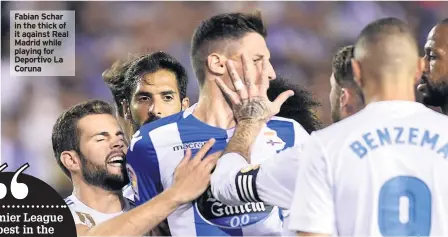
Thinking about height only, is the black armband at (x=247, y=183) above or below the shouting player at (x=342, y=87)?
below

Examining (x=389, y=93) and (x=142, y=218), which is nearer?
(x=389, y=93)

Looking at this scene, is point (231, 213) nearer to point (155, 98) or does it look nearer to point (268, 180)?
point (268, 180)

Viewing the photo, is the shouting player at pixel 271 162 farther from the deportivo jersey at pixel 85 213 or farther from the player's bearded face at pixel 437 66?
the deportivo jersey at pixel 85 213

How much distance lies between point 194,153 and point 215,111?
178 millimetres

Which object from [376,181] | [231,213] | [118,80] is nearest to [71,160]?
[118,80]

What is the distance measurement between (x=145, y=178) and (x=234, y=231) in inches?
15.7

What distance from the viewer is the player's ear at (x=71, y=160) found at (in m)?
3.11

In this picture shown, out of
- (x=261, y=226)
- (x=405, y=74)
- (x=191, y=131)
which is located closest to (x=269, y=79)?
(x=191, y=131)

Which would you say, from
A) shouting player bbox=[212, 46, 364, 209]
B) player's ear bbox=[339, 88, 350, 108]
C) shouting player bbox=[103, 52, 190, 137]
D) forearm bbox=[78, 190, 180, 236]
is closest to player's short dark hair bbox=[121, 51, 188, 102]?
shouting player bbox=[103, 52, 190, 137]

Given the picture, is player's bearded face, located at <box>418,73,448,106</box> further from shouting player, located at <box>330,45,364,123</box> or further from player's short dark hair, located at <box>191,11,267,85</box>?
player's short dark hair, located at <box>191,11,267,85</box>

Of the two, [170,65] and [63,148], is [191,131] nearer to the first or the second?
[170,65]

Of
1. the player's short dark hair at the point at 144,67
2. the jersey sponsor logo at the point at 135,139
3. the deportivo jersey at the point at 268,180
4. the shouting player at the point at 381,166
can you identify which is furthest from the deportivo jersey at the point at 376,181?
the player's short dark hair at the point at 144,67

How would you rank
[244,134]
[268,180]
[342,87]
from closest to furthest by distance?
[268,180], [244,134], [342,87]

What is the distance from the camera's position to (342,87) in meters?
2.91
